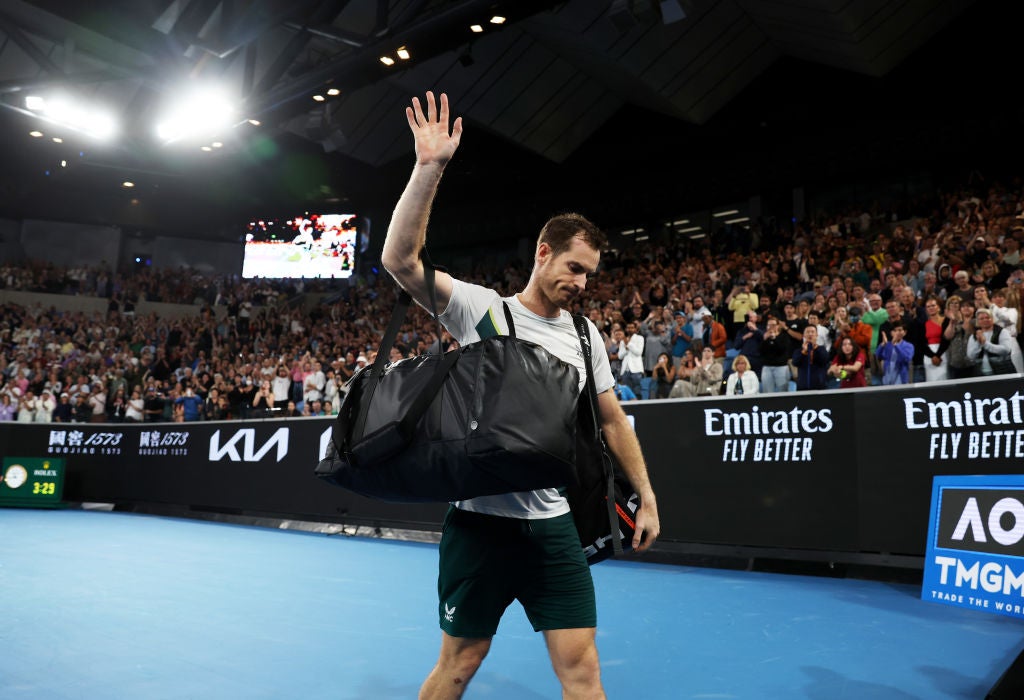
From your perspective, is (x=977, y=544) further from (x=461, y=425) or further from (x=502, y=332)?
(x=461, y=425)

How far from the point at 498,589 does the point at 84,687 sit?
7.96 ft

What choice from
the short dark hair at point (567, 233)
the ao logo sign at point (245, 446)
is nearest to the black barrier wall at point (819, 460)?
the ao logo sign at point (245, 446)

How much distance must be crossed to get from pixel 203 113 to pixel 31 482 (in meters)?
7.51

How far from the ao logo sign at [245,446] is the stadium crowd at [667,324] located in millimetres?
401

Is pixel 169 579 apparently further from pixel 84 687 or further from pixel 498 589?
pixel 498 589

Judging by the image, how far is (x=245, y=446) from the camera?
1237 centimetres

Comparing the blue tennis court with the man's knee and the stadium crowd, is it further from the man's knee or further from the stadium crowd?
the stadium crowd

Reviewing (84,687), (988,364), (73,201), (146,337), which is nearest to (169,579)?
(84,687)

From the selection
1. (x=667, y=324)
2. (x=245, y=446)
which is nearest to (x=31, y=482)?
(x=245, y=446)

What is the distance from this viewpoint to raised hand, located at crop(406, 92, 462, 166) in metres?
2.29

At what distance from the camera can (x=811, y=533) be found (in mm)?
7301

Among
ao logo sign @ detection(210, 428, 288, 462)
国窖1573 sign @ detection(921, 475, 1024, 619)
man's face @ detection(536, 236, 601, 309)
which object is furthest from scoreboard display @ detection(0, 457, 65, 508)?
man's face @ detection(536, 236, 601, 309)

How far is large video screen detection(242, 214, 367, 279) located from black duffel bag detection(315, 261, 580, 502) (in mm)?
28846

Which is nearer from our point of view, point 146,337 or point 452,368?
point 452,368
